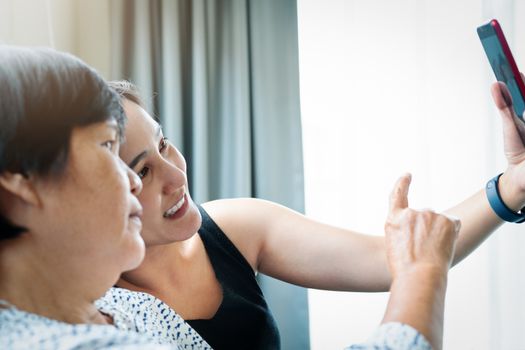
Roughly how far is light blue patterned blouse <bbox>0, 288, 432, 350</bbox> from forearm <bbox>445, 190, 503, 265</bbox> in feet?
1.88

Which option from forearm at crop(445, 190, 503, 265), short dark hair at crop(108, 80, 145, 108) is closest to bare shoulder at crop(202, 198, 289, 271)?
short dark hair at crop(108, 80, 145, 108)

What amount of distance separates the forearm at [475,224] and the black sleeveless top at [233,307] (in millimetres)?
460

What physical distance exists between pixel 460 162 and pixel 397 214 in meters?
1.10

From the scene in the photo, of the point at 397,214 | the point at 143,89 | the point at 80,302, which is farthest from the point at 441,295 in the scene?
the point at 143,89

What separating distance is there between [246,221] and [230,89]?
94 centimetres

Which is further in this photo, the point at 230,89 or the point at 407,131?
the point at 230,89

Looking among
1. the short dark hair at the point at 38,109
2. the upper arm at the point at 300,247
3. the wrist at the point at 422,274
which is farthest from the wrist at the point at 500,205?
the short dark hair at the point at 38,109

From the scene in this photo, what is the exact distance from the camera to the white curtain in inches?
76.9

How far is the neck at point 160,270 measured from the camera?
1.28m

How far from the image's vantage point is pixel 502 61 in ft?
3.95

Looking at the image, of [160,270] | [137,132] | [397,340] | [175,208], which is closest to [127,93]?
[137,132]

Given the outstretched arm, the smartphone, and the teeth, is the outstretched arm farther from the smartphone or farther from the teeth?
the teeth

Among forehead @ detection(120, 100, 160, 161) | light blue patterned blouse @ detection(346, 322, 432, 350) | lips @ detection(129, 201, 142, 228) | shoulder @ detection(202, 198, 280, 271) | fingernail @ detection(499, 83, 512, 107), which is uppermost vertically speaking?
fingernail @ detection(499, 83, 512, 107)

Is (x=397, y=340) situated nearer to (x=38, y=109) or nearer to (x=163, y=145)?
(x=38, y=109)
